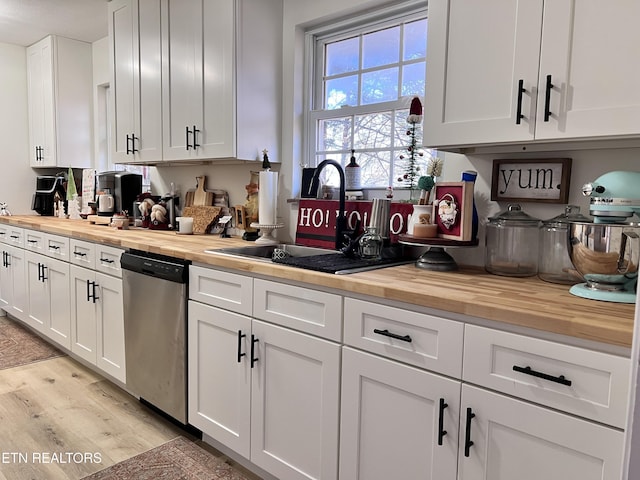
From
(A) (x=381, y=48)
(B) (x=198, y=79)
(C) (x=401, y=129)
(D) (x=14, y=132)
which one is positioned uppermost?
(A) (x=381, y=48)

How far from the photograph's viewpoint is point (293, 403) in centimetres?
167

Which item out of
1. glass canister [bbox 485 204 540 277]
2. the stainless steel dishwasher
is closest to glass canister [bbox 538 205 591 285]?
glass canister [bbox 485 204 540 277]

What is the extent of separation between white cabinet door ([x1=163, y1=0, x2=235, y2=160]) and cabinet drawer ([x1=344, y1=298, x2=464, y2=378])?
1.37 metres

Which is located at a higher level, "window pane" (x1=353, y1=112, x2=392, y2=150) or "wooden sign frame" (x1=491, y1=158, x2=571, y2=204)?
"window pane" (x1=353, y1=112, x2=392, y2=150)

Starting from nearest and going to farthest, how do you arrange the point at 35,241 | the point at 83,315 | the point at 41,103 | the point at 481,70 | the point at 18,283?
1. the point at 481,70
2. the point at 83,315
3. the point at 35,241
4. the point at 18,283
5. the point at 41,103

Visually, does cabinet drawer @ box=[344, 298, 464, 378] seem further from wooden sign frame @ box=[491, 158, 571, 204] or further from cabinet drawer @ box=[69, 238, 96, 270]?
cabinet drawer @ box=[69, 238, 96, 270]

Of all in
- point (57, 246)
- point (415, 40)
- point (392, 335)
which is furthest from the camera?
point (57, 246)

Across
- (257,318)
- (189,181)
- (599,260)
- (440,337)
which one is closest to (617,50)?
(599,260)

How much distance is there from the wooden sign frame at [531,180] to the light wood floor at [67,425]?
187 centimetres

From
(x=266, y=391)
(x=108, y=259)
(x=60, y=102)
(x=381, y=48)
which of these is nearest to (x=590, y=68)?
(x=381, y=48)

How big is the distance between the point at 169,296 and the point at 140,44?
6.00 ft

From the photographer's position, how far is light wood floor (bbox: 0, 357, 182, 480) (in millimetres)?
1983

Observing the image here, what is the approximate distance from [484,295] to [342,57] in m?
1.69

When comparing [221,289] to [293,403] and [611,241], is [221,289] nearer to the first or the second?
[293,403]
